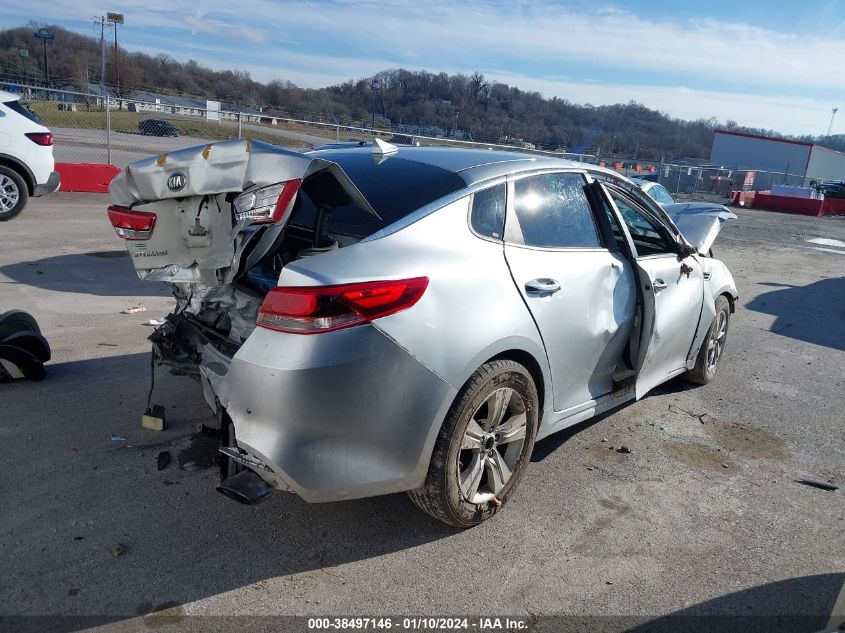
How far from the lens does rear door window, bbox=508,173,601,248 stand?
11.8 ft

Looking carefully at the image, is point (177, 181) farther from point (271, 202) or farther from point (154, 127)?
point (154, 127)

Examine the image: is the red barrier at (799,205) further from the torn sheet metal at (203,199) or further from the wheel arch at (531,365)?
the torn sheet metal at (203,199)

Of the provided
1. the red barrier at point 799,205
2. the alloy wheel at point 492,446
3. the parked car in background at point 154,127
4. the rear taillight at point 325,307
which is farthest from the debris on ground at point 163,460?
the red barrier at point 799,205

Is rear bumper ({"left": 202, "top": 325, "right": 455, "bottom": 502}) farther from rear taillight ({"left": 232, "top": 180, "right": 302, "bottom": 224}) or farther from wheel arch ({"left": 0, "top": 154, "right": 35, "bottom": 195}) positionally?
wheel arch ({"left": 0, "top": 154, "right": 35, "bottom": 195})

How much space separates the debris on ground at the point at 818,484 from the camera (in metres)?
4.10

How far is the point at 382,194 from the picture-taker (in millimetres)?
3451

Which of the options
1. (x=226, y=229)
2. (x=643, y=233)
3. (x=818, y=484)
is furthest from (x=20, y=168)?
(x=818, y=484)

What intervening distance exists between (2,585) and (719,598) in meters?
3.04

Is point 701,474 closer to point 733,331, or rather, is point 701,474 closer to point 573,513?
point 573,513

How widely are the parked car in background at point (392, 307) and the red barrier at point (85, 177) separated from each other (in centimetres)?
1204

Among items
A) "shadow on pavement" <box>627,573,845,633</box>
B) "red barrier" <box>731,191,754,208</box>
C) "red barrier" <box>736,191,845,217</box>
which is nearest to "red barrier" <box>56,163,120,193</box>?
"shadow on pavement" <box>627,573,845,633</box>

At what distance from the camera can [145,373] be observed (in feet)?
16.5

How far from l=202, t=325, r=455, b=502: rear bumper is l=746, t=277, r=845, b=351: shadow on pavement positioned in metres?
6.46

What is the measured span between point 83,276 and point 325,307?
241 inches
